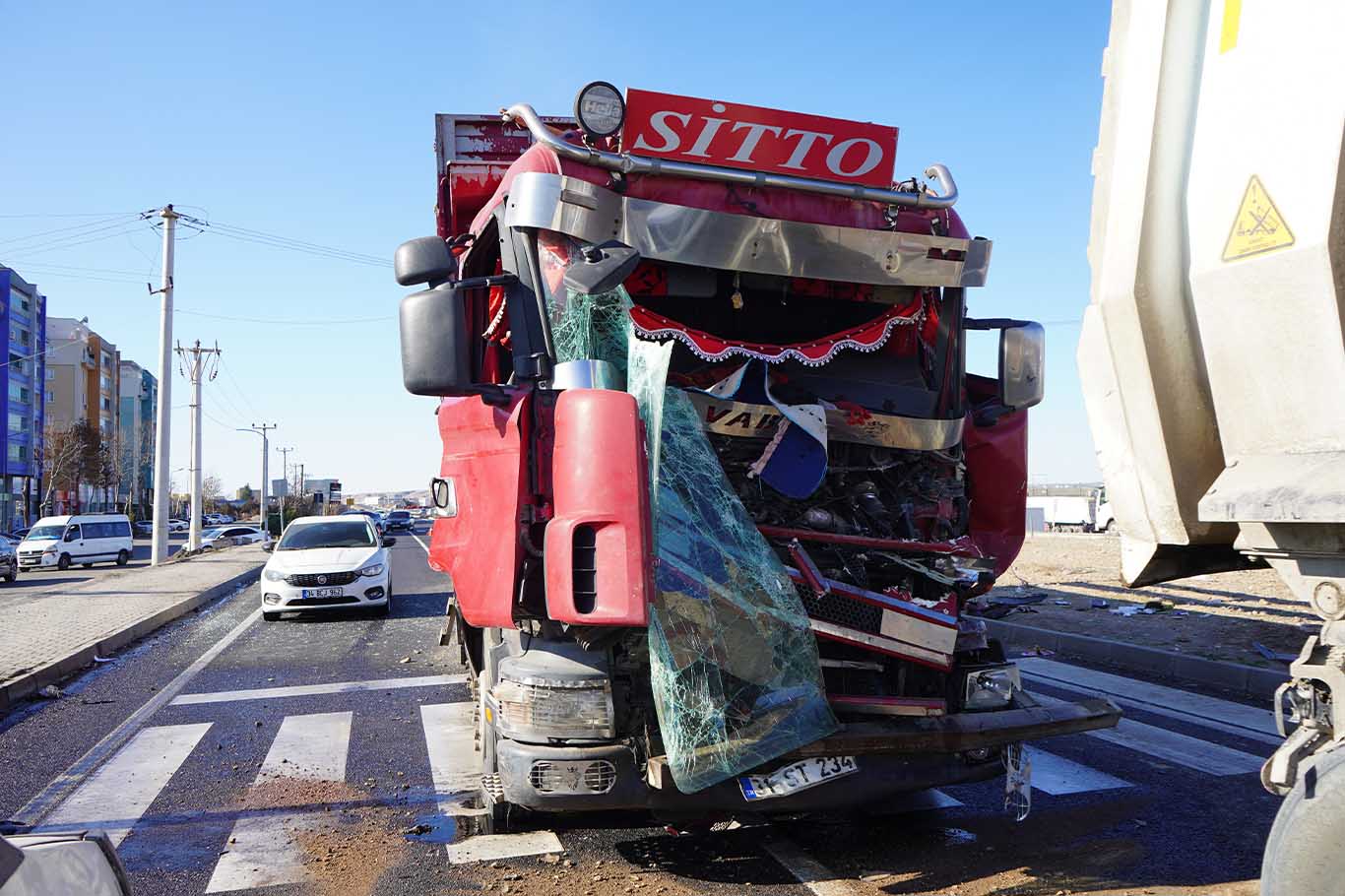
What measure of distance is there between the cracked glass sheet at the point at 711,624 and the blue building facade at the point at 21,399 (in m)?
68.6

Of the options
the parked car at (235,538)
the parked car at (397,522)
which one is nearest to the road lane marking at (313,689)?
the parked car at (235,538)

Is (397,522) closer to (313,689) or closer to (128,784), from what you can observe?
(313,689)

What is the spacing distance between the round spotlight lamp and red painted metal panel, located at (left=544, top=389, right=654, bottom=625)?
1.43m

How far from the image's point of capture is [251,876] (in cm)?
475

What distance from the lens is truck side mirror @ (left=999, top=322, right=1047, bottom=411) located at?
557 cm

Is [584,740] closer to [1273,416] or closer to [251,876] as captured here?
[251,876]

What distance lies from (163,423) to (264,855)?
26.8 m

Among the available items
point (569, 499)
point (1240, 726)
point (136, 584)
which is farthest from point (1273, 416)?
point (136, 584)

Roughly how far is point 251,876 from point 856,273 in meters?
3.92

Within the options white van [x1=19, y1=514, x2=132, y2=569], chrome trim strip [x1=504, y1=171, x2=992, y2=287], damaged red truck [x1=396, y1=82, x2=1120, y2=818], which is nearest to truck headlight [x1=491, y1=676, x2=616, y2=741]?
damaged red truck [x1=396, y1=82, x2=1120, y2=818]

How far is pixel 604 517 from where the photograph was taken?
12.4 ft

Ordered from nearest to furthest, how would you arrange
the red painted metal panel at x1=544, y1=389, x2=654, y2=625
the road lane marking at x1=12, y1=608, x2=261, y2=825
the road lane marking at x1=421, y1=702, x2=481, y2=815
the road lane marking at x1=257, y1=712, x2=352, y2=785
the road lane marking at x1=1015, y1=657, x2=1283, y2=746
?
the red painted metal panel at x1=544, y1=389, x2=654, y2=625 < the road lane marking at x1=12, y1=608, x2=261, y2=825 < the road lane marking at x1=421, y1=702, x2=481, y2=815 < the road lane marking at x1=257, y1=712, x2=352, y2=785 < the road lane marking at x1=1015, y1=657, x2=1283, y2=746

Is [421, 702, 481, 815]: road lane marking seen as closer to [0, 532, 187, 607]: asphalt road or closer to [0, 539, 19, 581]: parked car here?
[0, 532, 187, 607]: asphalt road

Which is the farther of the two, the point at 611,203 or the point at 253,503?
the point at 253,503
